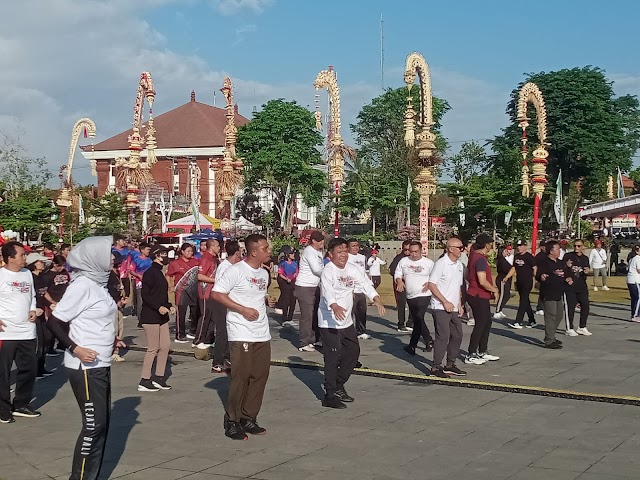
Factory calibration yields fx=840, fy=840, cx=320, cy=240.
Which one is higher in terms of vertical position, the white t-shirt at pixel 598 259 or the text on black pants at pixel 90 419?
the white t-shirt at pixel 598 259

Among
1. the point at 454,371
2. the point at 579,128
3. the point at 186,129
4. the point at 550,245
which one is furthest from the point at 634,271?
the point at 186,129

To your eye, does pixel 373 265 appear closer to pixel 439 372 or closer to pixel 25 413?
pixel 439 372

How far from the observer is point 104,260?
607 centimetres

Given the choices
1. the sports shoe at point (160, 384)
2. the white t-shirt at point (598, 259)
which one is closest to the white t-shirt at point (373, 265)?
the sports shoe at point (160, 384)

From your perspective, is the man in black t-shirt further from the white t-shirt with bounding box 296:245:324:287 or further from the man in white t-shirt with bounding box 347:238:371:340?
the white t-shirt with bounding box 296:245:324:287

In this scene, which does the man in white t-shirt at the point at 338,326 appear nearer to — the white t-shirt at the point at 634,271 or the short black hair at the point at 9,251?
the short black hair at the point at 9,251

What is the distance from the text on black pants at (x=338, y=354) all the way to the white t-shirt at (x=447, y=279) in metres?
1.98

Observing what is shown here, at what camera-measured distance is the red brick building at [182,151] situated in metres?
82.5

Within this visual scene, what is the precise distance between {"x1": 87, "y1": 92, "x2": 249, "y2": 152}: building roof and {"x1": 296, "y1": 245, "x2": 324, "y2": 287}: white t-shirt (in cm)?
6916

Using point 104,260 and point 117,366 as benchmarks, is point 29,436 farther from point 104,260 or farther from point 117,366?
point 117,366

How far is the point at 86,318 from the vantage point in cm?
606

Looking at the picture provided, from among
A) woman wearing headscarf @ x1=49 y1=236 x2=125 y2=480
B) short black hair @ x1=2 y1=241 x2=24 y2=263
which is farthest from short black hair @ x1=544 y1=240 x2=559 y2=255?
woman wearing headscarf @ x1=49 y1=236 x2=125 y2=480

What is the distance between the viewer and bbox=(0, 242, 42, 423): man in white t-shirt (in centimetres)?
884

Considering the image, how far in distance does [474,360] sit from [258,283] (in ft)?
17.1
